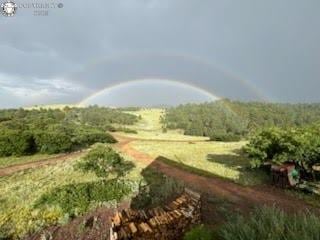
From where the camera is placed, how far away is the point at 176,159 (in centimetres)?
2398

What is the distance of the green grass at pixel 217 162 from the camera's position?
18.8 meters

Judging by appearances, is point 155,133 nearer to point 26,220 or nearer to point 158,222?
point 26,220

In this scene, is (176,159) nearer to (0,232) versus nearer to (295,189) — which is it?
(295,189)

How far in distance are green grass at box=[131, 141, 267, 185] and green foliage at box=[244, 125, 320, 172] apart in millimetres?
1107

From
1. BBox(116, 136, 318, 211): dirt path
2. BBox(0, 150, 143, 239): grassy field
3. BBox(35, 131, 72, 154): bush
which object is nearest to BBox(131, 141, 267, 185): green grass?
BBox(116, 136, 318, 211): dirt path

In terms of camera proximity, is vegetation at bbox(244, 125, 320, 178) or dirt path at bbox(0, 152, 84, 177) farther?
dirt path at bbox(0, 152, 84, 177)

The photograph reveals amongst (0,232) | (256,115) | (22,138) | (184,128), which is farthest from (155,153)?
(256,115)

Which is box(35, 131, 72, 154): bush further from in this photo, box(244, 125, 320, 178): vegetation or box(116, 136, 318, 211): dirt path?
box(244, 125, 320, 178): vegetation

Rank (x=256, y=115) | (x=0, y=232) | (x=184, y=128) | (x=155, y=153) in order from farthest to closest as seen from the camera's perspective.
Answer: (x=256, y=115)
(x=184, y=128)
(x=155, y=153)
(x=0, y=232)

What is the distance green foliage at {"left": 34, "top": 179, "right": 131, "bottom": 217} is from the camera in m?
13.2

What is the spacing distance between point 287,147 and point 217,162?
6745 millimetres

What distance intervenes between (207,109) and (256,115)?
13.1 m

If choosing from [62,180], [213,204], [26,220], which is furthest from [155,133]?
[26,220]

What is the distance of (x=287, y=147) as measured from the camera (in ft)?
55.4
